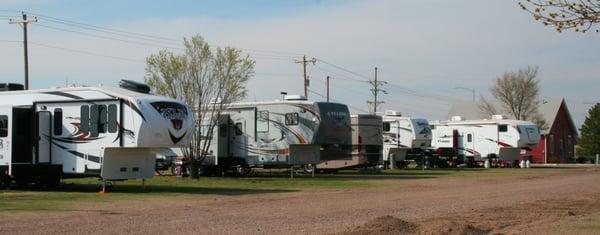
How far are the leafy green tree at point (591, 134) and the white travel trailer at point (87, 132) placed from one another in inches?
1877

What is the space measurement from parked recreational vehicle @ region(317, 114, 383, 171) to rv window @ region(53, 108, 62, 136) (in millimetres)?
14056

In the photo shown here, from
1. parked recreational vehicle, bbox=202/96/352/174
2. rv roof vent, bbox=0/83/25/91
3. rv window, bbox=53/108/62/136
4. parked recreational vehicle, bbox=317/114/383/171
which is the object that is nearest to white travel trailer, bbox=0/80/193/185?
rv window, bbox=53/108/62/136

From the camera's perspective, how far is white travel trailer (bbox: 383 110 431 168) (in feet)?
129

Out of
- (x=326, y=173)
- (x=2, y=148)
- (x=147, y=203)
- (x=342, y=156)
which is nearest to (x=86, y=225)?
(x=147, y=203)

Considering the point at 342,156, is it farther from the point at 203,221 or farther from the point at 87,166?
the point at 203,221

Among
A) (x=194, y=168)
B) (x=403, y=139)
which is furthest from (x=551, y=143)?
(x=194, y=168)

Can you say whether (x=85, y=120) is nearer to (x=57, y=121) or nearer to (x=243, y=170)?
(x=57, y=121)

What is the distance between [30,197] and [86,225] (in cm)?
682

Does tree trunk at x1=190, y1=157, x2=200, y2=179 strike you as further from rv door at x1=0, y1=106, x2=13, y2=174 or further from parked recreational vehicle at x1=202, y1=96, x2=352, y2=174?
rv door at x1=0, y1=106, x2=13, y2=174

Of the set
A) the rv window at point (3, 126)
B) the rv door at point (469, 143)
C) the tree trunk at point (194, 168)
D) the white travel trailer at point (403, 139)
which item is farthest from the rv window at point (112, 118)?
the rv door at point (469, 143)

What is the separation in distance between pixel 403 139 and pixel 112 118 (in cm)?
2268

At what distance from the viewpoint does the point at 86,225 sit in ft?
39.3

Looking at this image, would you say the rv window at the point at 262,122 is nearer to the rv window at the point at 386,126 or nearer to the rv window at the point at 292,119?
the rv window at the point at 292,119

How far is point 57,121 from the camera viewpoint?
20438 mm
